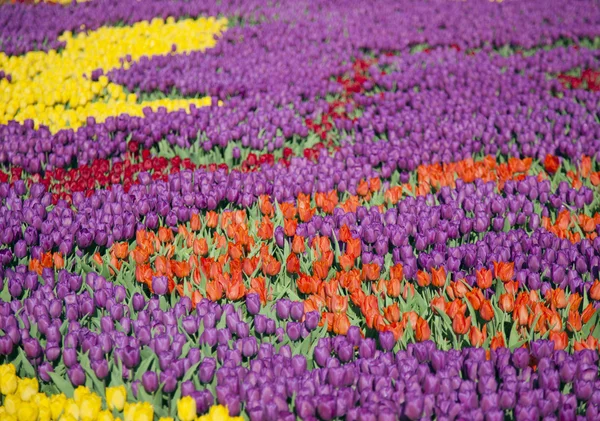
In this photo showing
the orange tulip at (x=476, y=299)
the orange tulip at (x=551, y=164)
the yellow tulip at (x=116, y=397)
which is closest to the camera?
the yellow tulip at (x=116, y=397)

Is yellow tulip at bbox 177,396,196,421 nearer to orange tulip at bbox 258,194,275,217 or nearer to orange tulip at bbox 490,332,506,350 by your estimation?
orange tulip at bbox 490,332,506,350

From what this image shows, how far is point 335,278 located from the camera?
3441 mm

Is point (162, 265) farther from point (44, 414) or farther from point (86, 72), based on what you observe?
point (86, 72)

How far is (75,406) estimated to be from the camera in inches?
95.8

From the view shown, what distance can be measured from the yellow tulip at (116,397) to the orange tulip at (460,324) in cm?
149

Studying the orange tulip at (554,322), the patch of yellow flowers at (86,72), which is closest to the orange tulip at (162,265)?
the orange tulip at (554,322)

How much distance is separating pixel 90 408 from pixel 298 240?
1.55 m

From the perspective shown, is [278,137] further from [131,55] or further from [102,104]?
[131,55]

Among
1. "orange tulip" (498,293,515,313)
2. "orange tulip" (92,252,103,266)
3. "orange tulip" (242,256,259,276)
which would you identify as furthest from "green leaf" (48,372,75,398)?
"orange tulip" (498,293,515,313)

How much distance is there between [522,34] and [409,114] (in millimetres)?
4412

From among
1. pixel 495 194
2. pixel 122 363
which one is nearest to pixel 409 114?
pixel 495 194

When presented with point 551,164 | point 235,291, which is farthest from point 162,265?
point 551,164

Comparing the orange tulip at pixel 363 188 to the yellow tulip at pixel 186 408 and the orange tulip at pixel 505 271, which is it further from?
the yellow tulip at pixel 186 408

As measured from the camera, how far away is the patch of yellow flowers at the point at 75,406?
2375 millimetres
